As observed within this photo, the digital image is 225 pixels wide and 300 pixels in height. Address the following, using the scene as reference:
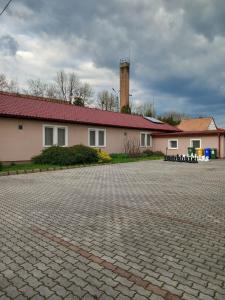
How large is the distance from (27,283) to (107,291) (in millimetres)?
978

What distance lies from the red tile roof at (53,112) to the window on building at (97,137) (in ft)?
2.66

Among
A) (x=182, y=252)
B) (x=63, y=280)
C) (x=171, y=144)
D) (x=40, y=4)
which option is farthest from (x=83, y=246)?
(x=171, y=144)

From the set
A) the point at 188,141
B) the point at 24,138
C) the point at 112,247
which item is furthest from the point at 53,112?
the point at 112,247

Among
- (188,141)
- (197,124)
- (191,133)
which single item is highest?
(197,124)

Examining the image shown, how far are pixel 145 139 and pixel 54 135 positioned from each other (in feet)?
41.2

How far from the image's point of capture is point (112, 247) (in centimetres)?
408

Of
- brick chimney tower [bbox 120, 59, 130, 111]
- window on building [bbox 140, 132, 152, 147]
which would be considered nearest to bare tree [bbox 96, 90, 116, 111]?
brick chimney tower [bbox 120, 59, 130, 111]

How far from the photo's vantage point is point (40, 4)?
794cm

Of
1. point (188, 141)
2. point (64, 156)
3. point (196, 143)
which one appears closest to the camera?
point (64, 156)

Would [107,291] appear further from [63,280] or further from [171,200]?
[171,200]

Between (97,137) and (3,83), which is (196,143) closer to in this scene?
(97,137)

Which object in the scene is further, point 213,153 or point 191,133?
point 191,133

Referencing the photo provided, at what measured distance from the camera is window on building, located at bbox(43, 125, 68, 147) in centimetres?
1889

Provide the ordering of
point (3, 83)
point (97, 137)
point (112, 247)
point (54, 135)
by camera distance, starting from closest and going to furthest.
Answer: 1. point (112, 247)
2. point (54, 135)
3. point (97, 137)
4. point (3, 83)
